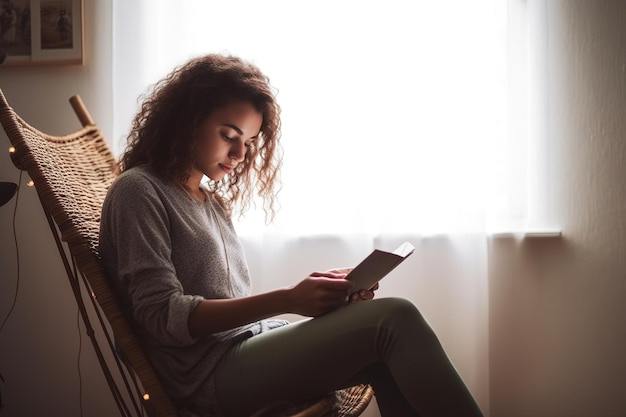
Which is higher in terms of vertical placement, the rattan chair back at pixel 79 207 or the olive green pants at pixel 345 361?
the rattan chair back at pixel 79 207

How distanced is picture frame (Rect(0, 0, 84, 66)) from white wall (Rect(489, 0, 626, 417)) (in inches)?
52.9

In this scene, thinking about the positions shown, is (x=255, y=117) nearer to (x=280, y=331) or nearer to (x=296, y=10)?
(x=280, y=331)

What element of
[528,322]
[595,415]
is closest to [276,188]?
[528,322]

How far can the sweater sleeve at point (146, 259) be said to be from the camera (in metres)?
1.00

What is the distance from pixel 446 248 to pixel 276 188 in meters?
0.50

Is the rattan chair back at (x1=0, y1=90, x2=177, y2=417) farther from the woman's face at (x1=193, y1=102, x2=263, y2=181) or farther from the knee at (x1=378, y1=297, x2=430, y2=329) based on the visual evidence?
the knee at (x1=378, y1=297, x2=430, y2=329)

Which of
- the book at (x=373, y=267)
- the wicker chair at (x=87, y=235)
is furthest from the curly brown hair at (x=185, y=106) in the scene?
the book at (x=373, y=267)

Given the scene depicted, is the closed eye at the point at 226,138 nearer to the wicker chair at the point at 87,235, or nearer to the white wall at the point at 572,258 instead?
the wicker chair at the point at 87,235

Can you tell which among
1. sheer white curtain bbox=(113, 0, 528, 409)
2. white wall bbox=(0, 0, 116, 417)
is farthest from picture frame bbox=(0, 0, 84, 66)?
sheer white curtain bbox=(113, 0, 528, 409)

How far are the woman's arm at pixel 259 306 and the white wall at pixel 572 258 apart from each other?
0.87m

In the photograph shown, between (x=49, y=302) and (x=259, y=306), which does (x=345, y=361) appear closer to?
(x=259, y=306)

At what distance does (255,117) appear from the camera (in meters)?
1.25

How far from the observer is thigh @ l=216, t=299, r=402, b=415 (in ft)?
3.25

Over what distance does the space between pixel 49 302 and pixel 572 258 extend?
4.96 feet
